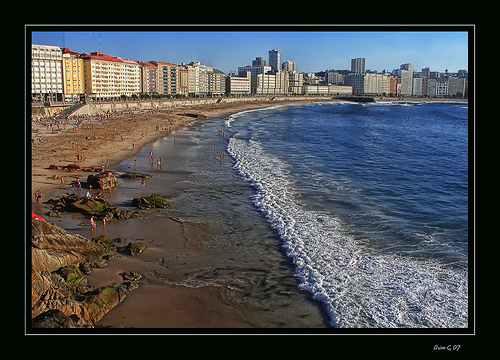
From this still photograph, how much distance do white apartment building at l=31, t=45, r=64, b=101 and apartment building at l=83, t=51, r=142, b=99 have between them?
7.90 meters

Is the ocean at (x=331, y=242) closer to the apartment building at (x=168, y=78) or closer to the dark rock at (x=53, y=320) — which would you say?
the dark rock at (x=53, y=320)

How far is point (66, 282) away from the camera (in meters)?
8.26

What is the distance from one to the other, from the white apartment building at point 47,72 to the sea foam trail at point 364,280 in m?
64.6

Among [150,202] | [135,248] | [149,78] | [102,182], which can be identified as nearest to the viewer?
[135,248]

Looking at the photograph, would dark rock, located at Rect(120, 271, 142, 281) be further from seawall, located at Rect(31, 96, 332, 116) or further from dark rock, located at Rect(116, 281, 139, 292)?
seawall, located at Rect(31, 96, 332, 116)

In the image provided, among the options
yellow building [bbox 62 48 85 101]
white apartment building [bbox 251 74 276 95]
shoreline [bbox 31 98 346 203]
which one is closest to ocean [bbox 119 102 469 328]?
shoreline [bbox 31 98 346 203]

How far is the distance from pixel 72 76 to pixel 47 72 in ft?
23.2

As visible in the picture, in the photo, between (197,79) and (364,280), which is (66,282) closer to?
(364,280)

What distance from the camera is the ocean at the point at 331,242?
838 cm

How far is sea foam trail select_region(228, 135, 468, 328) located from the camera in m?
8.04

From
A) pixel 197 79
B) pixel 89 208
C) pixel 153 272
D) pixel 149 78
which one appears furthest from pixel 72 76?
pixel 153 272

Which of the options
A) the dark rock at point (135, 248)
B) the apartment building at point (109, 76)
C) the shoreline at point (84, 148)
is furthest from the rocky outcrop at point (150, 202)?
the apartment building at point (109, 76)
